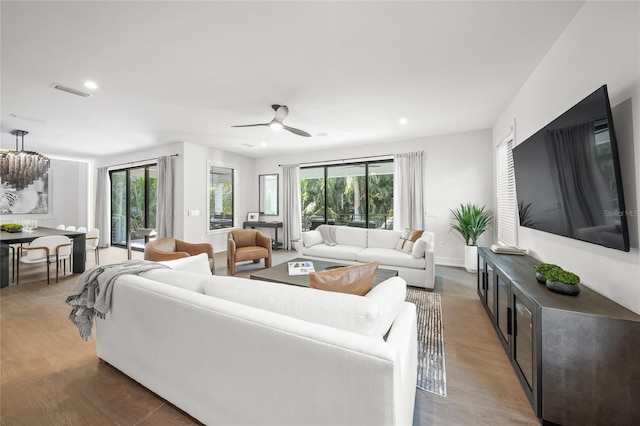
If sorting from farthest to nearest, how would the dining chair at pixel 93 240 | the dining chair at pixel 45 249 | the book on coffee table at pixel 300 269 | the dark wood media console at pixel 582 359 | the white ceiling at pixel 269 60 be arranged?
the dining chair at pixel 93 240 < the dining chair at pixel 45 249 < the book on coffee table at pixel 300 269 < the white ceiling at pixel 269 60 < the dark wood media console at pixel 582 359

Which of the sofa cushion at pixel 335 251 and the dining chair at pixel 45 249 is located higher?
the dining chair at pixel 45 249

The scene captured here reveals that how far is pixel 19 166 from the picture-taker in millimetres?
4277

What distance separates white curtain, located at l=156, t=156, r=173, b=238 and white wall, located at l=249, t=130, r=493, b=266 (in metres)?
5.01

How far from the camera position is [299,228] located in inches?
258

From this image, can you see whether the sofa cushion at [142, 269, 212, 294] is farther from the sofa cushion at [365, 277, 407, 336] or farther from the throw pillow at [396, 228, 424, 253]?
the throw pillow at [396, 228, 424, 253]

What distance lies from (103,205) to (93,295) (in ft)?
23.8

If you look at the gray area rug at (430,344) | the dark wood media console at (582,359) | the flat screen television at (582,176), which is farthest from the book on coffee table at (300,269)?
the flat screen television at (582,176)

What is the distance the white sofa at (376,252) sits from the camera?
11.8ft

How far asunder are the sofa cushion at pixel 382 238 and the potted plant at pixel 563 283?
111 inches

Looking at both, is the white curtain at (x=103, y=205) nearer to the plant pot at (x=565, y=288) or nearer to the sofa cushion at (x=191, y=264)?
the sofa cushion at (x=191, y=264)

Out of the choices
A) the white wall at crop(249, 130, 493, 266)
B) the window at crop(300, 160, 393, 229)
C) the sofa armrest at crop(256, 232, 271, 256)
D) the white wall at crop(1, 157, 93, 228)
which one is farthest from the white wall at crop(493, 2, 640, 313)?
the white wall at crop(1, 157, 93, 228)

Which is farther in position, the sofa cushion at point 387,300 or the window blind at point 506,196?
the window blind at point 506,196

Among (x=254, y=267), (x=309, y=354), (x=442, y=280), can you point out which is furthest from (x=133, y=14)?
(x=442, y=280)

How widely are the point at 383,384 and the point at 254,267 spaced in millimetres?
4301
